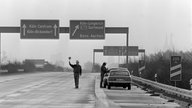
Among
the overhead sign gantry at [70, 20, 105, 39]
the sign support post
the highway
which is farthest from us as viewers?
the overhead sign gantry at [70, 20, 105, 39]

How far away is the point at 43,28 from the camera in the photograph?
5291 cm

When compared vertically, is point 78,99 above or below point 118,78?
below

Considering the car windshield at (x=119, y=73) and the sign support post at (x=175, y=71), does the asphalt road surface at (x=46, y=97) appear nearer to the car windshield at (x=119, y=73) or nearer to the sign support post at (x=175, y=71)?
the car windshield at (x=119, y=73)

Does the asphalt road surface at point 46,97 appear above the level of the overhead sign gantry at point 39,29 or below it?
below

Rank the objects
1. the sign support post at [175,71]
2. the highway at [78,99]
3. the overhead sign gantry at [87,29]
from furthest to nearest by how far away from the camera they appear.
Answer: the overhead sign gantry at [87,29], the sign support post at [175,71], the highway at [78,99]

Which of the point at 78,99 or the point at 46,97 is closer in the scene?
the point at 78,99

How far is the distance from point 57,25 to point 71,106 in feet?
118

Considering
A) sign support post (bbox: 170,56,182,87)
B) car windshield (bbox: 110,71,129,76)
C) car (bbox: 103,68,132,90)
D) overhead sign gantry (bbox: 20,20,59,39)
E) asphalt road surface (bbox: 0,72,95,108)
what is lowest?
asphalt road surface (bbox: 0,72,95,108)

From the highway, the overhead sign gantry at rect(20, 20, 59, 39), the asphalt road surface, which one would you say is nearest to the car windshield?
the asphalt road surface

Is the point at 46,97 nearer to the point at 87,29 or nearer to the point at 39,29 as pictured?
the point at 87,29

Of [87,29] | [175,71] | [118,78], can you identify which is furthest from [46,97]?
[87,29]

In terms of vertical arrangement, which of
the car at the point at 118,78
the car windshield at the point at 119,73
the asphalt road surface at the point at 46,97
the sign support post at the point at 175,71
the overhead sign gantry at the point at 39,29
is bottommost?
the asphalt road surface at the point at 46,97

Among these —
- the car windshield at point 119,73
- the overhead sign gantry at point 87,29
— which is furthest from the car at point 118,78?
the overhead sign gantry at point 87,29

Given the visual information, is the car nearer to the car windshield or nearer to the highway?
the car windshield
